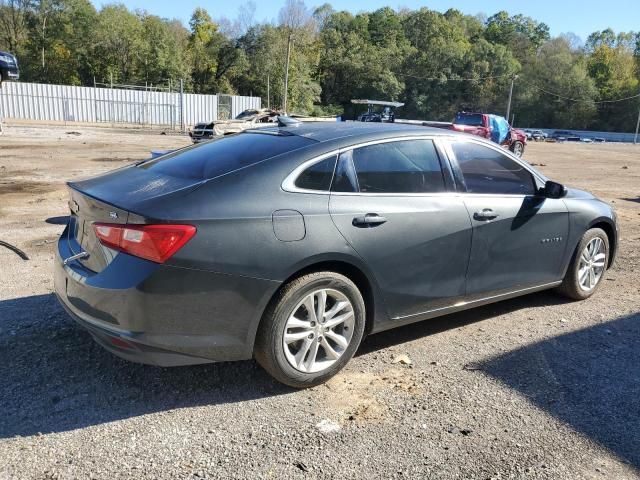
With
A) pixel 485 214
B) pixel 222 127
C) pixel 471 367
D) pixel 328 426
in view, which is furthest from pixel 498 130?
pixel 328 426

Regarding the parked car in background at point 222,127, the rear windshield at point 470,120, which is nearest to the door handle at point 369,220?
the parked car in background at point 222,127

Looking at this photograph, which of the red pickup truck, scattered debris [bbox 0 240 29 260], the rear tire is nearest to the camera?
the rear tire

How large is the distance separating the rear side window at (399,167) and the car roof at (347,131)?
88 millimetres

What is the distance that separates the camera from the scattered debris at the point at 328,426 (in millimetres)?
3068

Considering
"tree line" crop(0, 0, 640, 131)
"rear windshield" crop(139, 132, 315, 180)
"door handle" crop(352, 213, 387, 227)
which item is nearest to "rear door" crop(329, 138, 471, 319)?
"door handle" crop(352, 213, 387, 227)

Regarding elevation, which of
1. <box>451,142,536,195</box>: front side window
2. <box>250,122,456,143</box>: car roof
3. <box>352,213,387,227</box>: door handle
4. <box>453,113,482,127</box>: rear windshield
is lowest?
<box>453,113,482,127</box>: rear windshield

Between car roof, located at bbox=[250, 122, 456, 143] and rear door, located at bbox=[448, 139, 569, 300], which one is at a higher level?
car roof, located at bbox=[250, 122, 456, 143]

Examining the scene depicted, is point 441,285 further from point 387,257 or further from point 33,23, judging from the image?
point 33,23

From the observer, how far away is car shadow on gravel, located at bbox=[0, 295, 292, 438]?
3.08 m

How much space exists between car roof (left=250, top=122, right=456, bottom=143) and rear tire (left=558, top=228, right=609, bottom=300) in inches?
71.0

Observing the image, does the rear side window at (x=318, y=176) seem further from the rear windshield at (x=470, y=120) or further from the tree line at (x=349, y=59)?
the tree line at (x=349, y=59)

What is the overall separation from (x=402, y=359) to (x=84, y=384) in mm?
2106

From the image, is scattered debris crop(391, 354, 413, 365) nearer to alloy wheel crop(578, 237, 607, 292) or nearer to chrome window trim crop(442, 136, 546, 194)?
chrome window trim crop(442, 136, 546, 194)

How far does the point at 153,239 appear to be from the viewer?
9.61 ft
